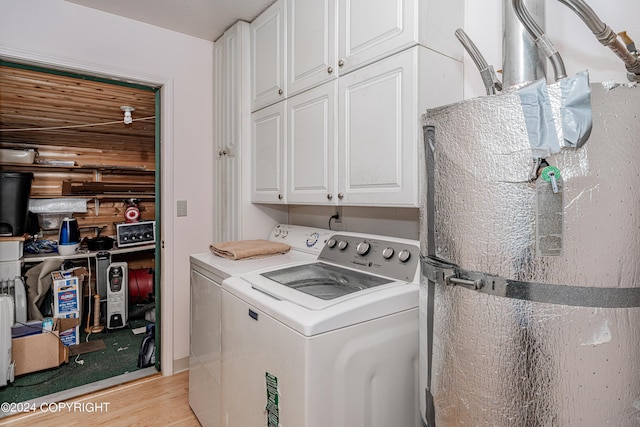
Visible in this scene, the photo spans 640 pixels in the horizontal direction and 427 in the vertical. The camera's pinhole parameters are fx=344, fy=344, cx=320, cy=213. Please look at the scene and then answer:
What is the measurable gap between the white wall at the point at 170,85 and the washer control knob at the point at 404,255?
5.38ft

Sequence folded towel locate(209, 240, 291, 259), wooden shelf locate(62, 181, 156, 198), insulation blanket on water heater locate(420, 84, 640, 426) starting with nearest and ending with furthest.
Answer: insulation blanket on water heater locate(420, 84, 640, 426)
folded towel locate(209, 240, 291, 259)
wooden shelf locate(62, 181, 156, 198)

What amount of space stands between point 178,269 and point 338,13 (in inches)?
75.4

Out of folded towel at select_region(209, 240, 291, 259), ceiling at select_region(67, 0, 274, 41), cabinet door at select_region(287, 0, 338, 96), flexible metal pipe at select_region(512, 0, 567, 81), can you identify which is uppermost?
ceiling at select_region(67, 0, 274, 41)

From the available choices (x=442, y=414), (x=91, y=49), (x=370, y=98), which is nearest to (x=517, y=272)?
(x=442, y=414)

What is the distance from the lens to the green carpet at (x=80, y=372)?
2.23 metres

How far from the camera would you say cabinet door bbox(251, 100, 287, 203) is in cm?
202

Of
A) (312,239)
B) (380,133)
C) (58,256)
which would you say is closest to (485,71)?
(380,133)

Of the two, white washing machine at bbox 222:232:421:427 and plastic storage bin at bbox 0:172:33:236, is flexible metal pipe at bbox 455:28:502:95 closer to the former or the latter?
white washing machine at bbox 222:232:421:427

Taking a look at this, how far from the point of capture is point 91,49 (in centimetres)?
212

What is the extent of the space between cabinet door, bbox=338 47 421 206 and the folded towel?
1.97 feet

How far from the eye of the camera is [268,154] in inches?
83.7

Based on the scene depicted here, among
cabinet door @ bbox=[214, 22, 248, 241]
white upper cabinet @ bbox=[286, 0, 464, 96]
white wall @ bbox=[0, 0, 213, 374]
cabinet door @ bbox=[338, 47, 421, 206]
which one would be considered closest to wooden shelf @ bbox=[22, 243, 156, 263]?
white wall @ bbox=[0, 0, 213, 374]

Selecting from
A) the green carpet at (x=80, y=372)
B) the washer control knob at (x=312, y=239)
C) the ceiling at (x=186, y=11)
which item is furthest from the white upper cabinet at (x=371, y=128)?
the green carpet at (x=80, y=372)

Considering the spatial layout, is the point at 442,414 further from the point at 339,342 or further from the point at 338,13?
the point at 338,13
